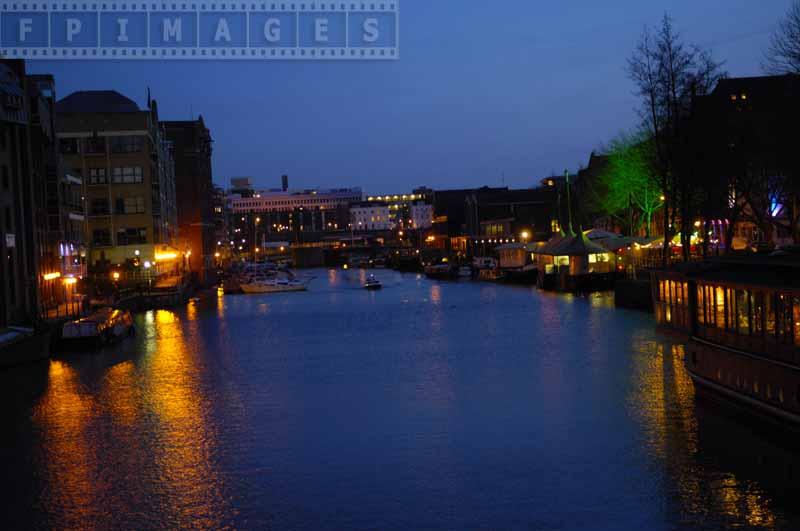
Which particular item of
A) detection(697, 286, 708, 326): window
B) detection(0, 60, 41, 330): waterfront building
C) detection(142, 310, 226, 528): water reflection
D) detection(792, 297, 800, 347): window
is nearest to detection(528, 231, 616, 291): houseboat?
detection(142, 310, 226, 528): water reflection

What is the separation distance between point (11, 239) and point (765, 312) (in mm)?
36219

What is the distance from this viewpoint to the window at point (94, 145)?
86.5 m

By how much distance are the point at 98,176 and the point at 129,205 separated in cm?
371

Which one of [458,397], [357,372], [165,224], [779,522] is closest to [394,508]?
[779,522]

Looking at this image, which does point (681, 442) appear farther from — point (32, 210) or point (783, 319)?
point (32, 210)

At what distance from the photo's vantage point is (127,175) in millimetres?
88125

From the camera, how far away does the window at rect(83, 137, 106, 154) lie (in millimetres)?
86500

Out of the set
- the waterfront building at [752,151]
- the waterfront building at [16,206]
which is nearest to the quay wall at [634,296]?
the waterfront building at [752,151]

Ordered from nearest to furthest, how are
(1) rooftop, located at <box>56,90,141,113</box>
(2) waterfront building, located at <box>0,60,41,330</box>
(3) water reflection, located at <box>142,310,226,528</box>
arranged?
(3) water reflection, located at <box>142,310,226,528</box>
(2) waterfront building, located at <box>0,60,41,330</box>
(1) rooftop, located at <box>56,90,141,113</box>

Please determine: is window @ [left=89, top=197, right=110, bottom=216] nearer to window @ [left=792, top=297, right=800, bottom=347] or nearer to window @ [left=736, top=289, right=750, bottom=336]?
window @ [left=736, top=289, right=750, bottom=336]

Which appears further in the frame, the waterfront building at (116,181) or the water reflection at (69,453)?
the waterfront building at (116,181)

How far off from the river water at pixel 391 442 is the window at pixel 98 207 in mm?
43647

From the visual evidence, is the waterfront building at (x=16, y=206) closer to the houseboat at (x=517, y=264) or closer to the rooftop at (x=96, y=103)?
the rooftop at (x=96, y=103)

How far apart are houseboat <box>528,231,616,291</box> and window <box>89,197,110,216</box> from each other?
131 feet
